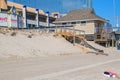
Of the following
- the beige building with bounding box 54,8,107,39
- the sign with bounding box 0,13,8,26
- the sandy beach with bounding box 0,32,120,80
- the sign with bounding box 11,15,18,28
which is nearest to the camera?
the sandy beach with bounding box 0,32,120,80

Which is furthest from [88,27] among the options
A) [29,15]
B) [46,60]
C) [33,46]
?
[46,60]

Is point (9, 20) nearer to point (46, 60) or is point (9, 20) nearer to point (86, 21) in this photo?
point (86, 21)

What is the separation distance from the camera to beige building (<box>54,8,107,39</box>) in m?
46.5

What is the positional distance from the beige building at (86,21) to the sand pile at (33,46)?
1169 centimetres

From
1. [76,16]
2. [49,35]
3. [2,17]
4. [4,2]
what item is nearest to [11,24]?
[2,17]

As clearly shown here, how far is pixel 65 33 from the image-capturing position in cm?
3719

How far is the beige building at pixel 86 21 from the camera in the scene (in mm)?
46469

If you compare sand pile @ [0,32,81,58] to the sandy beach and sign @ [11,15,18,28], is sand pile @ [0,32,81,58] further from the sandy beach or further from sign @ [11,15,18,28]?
sign @ [11,15,18,28]

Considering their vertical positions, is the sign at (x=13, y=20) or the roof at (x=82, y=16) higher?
the roof at (x=82, y=16)

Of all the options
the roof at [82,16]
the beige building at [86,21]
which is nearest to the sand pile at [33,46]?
the beige building at [86,21]

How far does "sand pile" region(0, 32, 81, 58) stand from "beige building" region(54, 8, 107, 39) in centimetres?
1169

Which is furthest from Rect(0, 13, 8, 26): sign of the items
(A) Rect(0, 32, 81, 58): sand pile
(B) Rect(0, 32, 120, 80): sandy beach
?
(A) Rect(0, 32, 81, 58): sand pile

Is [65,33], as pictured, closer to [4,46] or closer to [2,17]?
[2,17]

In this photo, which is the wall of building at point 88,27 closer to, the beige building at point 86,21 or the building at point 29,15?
the beige building at point 86,21
